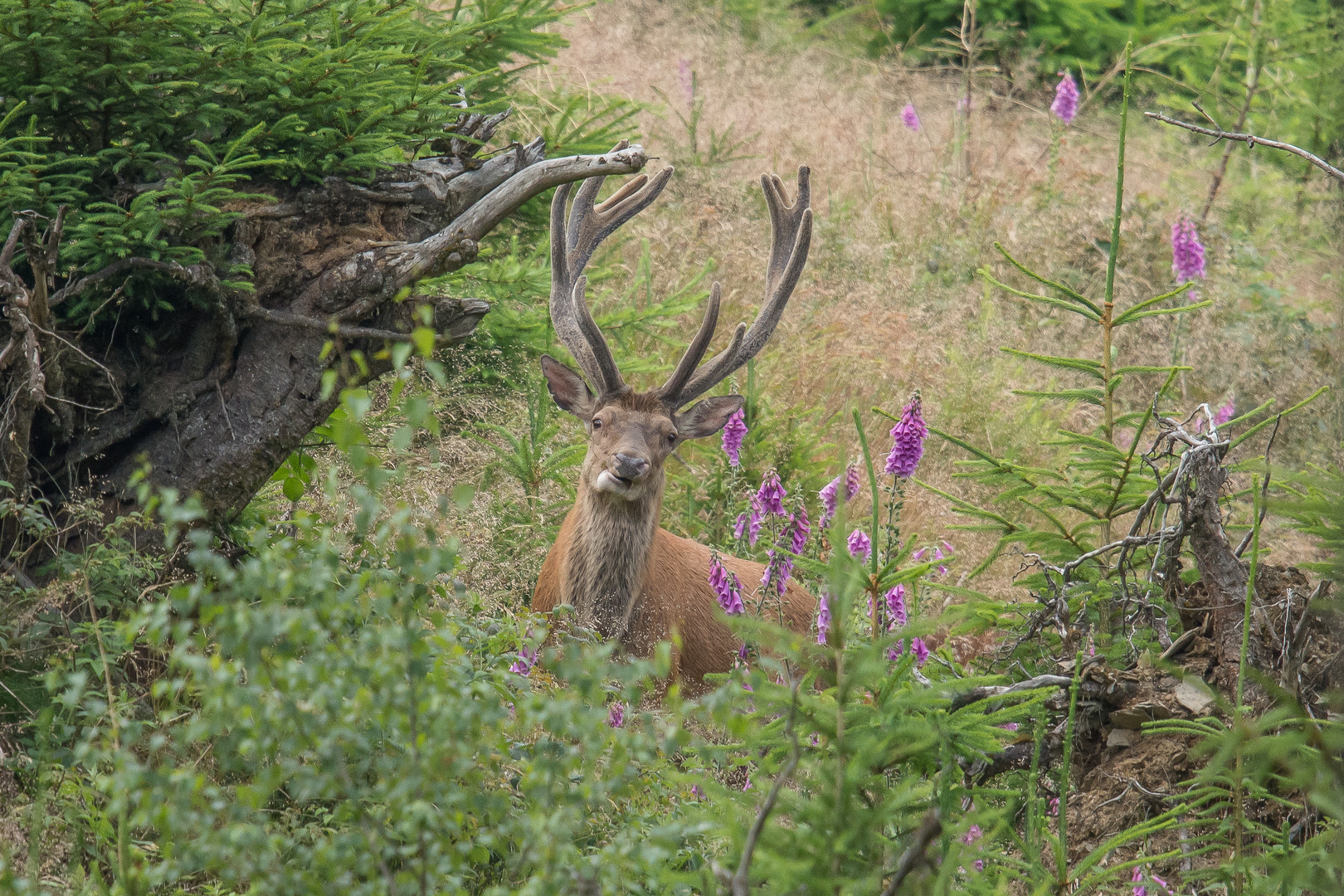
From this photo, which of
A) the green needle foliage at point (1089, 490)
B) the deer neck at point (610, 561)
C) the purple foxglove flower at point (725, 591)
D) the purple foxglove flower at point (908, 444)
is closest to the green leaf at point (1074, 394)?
the green needle foliage at point (1089, 490)

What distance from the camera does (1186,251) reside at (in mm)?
7477

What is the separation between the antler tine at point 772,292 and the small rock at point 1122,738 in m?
2.26

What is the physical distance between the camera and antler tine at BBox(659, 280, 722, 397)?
465cm

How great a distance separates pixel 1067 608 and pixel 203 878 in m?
2.61

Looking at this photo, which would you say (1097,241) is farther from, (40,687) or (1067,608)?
(40,687)

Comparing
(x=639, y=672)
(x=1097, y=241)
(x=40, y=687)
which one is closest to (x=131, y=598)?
(x=40, y=687)

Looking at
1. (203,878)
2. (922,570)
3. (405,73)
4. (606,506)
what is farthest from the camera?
(606,506)

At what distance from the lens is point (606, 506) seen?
4840 millimetres

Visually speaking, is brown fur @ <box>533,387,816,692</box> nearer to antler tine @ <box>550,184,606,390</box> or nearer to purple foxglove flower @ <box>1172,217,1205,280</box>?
antler tine @ <box>550,184,606,390</box>

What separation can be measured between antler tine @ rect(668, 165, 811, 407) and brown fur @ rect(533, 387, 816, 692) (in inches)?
9.6

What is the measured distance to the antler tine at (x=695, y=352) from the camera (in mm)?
4652

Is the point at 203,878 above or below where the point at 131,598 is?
below

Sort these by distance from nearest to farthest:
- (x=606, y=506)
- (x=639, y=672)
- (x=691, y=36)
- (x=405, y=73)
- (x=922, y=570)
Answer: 1. (x=639, y=672)
2. (x=922, y=570)
3. (x=405, y=73)
4. (x=606, y=506)
5. (x=691, y=36)

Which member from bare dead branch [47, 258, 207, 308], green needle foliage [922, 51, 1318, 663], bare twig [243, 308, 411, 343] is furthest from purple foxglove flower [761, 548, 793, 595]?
bare dead branch [47, 258, 207, 308]
